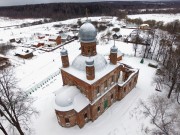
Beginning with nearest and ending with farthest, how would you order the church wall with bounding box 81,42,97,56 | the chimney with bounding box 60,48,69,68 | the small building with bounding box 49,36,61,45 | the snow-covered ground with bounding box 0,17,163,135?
the snow-covered ground with bounding box 0,17,163,135
the church wall with bounding box 81,42,97,56
the chimney with bounding box 60,48,69,68
the small building with bounding box 49,36,61,45

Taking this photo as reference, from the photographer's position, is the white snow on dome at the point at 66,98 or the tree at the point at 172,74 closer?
the white snow on dome at the point at 66,98

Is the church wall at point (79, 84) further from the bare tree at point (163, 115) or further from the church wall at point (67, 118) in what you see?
the bare tree at point (163, 115)

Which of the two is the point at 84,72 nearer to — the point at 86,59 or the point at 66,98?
the point at 86,59

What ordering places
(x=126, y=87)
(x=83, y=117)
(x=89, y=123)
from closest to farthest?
(x=83, y=117)
(x=89, y=123)
(x=126, y=87)

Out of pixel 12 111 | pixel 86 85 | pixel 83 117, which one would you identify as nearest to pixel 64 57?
pixel 86 85

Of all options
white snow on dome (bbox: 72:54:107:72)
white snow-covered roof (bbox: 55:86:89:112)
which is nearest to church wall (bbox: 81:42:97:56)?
white snow on dome (bbox: 72:54:107:72)

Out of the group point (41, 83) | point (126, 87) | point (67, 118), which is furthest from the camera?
point (41, 83)

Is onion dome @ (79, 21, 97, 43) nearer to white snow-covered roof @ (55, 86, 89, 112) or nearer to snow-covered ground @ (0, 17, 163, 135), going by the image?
white snow-covered roof @ (55, 86, 89, 112)

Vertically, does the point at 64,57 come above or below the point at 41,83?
above

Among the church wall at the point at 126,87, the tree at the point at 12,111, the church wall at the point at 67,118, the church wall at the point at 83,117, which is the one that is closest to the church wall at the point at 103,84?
the church wall at the point at 83,117
